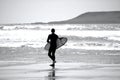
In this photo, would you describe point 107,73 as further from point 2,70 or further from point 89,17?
point 89,17

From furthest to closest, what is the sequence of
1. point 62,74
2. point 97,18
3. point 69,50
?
point 97,18 < point 69,50 < point 62,74

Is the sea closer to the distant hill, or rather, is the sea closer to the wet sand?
the wet sand

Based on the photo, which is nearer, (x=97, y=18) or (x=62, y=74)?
(x=62, y=74)

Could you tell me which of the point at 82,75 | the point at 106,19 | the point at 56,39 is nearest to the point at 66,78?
the point at 82,75

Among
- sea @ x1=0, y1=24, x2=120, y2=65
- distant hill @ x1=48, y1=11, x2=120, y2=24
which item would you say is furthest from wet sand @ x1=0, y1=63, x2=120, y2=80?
distant hill @ x1=48, y1=11, x2=120, y2=24

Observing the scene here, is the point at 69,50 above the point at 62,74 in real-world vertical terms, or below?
below

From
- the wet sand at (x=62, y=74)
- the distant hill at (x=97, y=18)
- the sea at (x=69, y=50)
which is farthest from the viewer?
the distant hill at (x=97, y=18)

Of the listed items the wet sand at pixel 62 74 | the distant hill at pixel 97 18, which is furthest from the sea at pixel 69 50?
the distant hill at pixel 97 18

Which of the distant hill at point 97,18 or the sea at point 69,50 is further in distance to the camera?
the distant hill at point 97,18

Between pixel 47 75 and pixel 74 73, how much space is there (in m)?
1.25

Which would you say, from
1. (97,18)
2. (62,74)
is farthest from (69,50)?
(97,18)

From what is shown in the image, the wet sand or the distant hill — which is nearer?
the wet sand

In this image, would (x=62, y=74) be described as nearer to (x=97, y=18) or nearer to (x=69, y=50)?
(x=69, y=50)

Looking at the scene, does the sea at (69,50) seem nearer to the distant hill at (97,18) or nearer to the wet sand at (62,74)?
the wet sand at (62,74)
